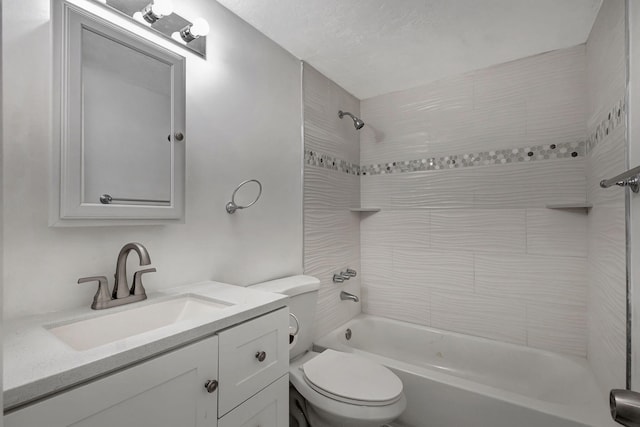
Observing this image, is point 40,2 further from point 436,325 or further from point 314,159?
point 436,325

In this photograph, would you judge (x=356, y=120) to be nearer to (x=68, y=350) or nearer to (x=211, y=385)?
(x=211, y=385)

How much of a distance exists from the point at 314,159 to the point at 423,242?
1.04 meters

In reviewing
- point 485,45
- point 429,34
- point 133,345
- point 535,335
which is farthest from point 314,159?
point 535,335

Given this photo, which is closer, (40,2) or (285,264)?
(40,2)

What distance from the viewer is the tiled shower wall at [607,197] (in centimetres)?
139

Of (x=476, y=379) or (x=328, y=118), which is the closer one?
(x=476, y=379)

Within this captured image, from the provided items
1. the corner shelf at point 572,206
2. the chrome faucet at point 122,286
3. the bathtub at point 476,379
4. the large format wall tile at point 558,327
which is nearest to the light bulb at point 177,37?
the chrome faucet at point 122,286

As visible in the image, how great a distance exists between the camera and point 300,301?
5.78 feet

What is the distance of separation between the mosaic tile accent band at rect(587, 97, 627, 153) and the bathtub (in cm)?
124

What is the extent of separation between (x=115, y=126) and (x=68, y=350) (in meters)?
0.76

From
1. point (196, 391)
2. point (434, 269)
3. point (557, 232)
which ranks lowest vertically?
point (196, 391)

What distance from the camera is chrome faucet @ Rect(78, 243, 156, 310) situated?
3.69 ft

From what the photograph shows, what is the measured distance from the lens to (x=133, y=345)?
0.84m

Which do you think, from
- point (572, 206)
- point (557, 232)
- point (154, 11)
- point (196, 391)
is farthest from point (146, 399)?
point (557, 232)
